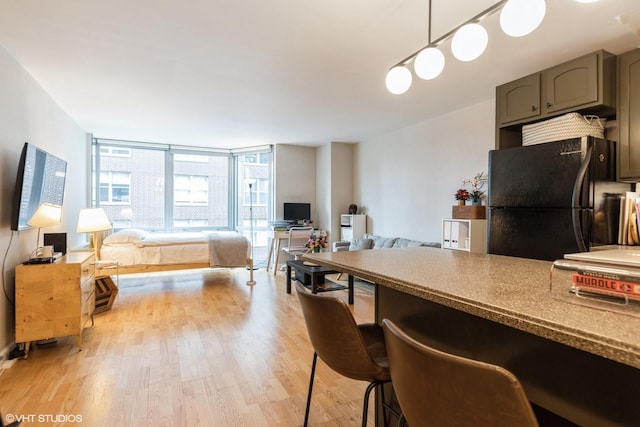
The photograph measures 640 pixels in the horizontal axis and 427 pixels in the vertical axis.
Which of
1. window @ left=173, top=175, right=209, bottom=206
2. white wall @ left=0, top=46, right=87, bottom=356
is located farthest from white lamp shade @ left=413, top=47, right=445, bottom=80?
window @ left=173, top=175, right=209, bottom=206

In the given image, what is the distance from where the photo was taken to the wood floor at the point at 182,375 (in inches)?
72.8

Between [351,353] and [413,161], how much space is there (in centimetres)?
422

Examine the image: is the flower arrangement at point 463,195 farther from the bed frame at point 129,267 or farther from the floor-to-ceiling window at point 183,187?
the floor-to-ceiling window at point 183,187

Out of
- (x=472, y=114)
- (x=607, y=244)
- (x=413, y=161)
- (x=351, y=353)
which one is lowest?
(x=351, y=353)

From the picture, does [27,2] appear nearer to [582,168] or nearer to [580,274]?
[580,274]

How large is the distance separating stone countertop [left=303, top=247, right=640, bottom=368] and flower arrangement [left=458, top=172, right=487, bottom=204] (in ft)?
7.81

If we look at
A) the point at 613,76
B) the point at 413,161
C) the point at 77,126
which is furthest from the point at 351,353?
the point at 77,126

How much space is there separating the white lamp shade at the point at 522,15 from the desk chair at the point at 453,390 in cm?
126

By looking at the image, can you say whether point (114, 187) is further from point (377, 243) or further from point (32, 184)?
point (377, 243)

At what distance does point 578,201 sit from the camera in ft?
7.54

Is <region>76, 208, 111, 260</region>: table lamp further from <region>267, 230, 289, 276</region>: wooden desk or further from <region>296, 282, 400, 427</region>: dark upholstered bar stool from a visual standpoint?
<region>296, 282, 400, 427</region>: dark upholstered bar stool

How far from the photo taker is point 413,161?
4.90m

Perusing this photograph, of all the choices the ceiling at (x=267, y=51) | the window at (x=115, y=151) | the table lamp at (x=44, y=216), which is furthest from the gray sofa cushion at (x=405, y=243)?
the window at (x=115, y=151)

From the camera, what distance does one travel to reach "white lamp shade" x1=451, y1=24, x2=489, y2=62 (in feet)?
4.50
